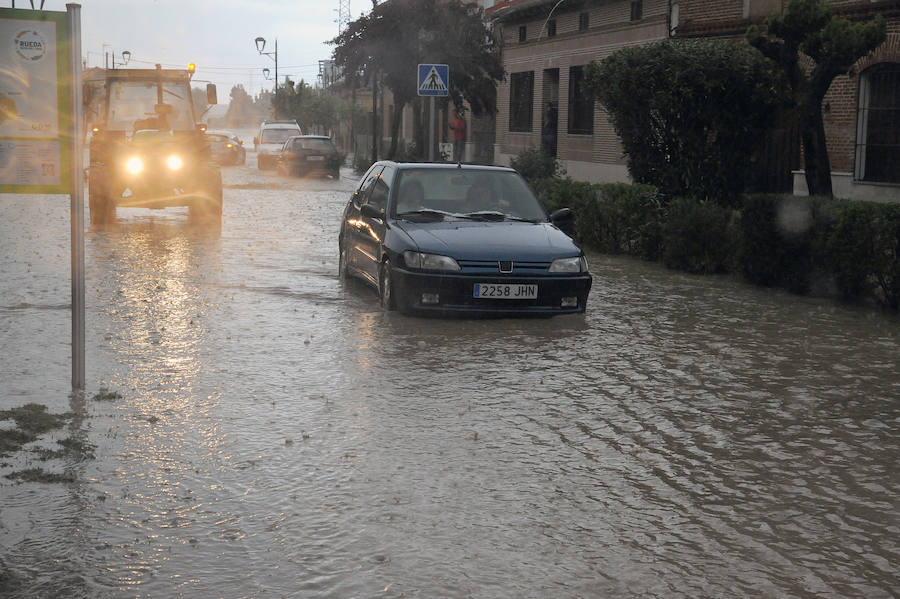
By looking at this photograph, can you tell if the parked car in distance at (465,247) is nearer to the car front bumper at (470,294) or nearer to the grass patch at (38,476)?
the car front bumper at (470,294)

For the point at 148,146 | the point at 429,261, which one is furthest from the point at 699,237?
the point at 148,146

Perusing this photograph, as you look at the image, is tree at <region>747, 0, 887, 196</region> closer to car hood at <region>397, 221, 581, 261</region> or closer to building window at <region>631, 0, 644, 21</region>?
car hood at <region>397, 221, 581, 261</region>

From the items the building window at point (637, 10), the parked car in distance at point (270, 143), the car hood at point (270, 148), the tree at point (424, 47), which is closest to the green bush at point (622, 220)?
the building window at point (637, 10)

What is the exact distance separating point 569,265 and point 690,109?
22.4 feet

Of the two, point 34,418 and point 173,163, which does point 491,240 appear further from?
point 173,163

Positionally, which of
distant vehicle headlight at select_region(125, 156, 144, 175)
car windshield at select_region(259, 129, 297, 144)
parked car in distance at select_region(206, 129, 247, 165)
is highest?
car windshield at select_region(259, 129, 297, 144)

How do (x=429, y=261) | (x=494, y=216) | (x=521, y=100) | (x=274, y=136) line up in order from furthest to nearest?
(x=274, y=136) < (x=521, y=100) < (x=494, y=216) < (x=429, y=261)

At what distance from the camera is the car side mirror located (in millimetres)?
11945

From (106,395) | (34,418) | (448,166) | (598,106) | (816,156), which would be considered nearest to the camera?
(34,418)

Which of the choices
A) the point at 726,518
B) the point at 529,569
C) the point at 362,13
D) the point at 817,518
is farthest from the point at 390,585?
the point at 362,13

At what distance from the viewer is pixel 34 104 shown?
7.37 meters

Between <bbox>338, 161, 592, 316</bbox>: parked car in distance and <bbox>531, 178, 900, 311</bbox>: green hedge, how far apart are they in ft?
9.80

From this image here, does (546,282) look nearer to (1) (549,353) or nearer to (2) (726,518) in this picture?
(1) (549,353)

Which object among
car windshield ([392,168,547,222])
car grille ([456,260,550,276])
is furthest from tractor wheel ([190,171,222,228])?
car grille ([456,260,550,276])
